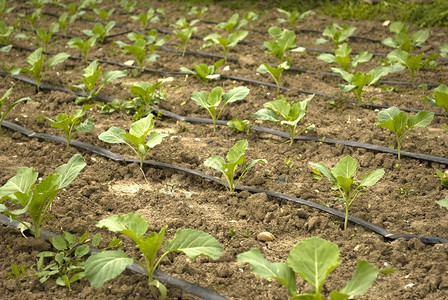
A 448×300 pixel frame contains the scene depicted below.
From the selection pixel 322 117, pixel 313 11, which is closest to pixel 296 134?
pixel 322 117

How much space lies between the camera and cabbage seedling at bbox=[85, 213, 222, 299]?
232 cm

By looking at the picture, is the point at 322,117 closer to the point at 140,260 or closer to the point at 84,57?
the point at 140,260

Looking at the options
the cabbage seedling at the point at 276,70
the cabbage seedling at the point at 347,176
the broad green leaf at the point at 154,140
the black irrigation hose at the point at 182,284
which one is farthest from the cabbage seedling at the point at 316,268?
the cabbage seedling at the point at 276,70

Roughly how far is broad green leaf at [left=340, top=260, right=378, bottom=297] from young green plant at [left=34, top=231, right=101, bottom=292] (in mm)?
1194

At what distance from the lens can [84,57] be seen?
18.9 feet

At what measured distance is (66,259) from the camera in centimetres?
265

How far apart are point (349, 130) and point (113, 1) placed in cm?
537

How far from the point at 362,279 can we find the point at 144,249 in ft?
3.06

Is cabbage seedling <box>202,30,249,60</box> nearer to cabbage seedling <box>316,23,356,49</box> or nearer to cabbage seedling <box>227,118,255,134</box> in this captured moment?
cabbage seedling <box>316,23,356,49</box>

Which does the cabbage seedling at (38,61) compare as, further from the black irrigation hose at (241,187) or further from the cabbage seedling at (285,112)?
the cabbage seedling at (285,112)

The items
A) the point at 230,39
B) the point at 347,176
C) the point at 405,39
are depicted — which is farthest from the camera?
the point at 230,39

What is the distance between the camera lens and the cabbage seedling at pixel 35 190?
2.70 metres

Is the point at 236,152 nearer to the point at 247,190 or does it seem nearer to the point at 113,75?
the point at 247,190

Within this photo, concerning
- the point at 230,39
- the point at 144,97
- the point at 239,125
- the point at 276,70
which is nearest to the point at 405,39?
the point at 276,70
